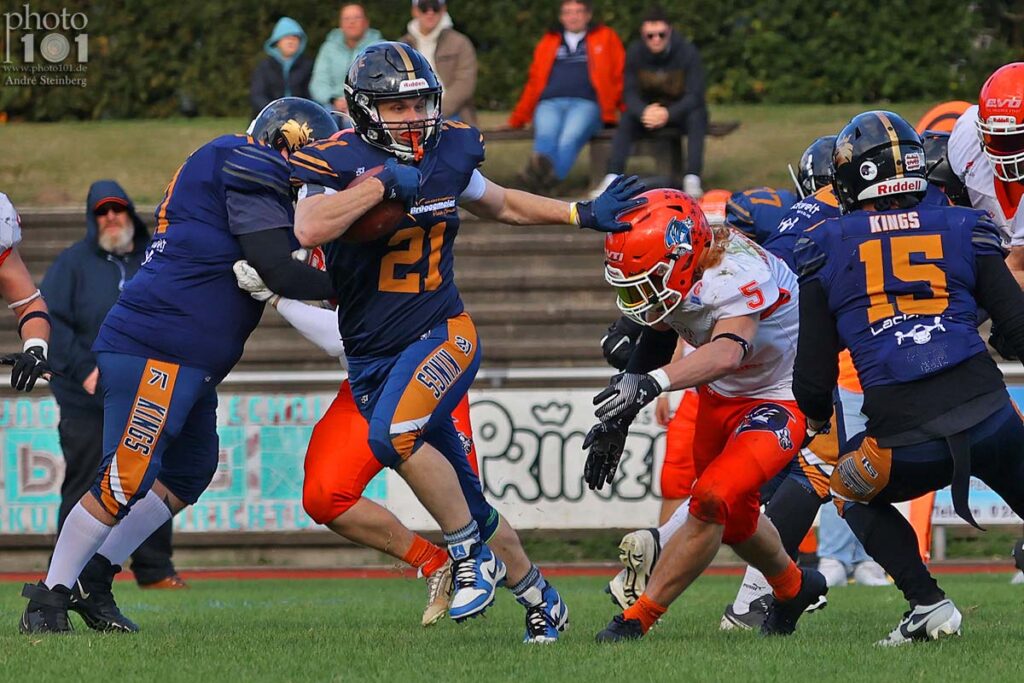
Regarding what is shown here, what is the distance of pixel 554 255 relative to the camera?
49.3 ft

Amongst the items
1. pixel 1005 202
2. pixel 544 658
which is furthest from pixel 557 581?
pixel 544 658

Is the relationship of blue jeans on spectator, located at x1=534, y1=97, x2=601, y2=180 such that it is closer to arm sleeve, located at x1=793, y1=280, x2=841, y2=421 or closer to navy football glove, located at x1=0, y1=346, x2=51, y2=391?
navy football glove, located at x1=0, y1=346, x2=51, y2=391

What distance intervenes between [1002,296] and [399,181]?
6.84ft

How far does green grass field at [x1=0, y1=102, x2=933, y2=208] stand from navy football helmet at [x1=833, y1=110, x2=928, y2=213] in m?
10.4

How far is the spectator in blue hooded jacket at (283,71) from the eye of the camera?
1539 cm

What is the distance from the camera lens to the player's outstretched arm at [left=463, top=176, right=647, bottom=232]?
6438 millimetres

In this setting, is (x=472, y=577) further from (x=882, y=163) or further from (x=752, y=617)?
(x=882, y=163)

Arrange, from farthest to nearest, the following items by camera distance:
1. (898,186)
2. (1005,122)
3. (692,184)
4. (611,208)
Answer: (692,184) → (1005,122) → (611,208) → (898,186)

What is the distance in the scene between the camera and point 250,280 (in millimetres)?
7145

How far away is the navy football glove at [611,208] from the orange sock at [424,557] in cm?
173

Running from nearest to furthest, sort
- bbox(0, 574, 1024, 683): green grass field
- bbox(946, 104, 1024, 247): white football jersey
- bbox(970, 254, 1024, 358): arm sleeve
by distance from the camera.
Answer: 1. bbox(0, 574, 1024, 683): green grass field
2. bbox(970, 254, 1024, 358): arm sleeve
3. bbox(946, 104, 1024, 247): white football jersey

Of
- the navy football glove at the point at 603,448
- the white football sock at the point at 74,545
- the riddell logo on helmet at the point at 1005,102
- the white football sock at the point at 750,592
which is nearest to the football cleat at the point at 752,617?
the white football sock at the point at 750,592

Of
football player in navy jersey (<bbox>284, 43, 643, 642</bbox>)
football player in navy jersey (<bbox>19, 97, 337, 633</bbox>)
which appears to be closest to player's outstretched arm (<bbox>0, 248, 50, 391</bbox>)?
football player in navy jersey (<bbox>19, 97, 337, 633</bbox>)

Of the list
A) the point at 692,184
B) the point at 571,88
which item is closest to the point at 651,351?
the point at 692,184
